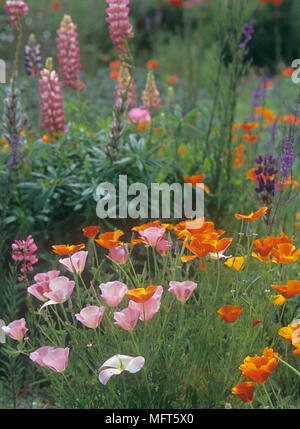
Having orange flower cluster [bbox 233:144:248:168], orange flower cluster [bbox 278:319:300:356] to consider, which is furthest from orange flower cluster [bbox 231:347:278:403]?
orange flower cluster [bbox 233:144:248:168]

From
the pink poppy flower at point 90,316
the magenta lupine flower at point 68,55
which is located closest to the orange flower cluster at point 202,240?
the pink poppy flower at point 90,316

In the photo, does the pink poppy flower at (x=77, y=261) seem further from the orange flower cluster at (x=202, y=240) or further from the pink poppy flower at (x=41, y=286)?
the orange flower cluster at (x=202, y=240)

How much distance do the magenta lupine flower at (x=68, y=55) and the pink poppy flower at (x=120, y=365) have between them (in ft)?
5.84

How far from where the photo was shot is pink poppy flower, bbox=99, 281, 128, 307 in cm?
160

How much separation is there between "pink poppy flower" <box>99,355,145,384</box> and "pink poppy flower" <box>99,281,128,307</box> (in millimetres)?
184

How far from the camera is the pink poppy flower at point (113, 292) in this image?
1.60m

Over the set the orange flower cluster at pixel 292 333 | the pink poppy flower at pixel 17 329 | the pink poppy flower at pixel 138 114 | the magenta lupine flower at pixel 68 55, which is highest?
the magenta lupine flower at pixel 68 55

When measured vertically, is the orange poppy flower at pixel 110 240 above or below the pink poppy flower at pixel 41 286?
above

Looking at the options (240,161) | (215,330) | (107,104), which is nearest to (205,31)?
(107,104)

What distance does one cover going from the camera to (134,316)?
1.52 metres

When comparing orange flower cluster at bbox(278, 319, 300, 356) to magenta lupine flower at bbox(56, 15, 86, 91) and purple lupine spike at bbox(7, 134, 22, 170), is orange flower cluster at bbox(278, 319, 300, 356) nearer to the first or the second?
purple lupine spike at bbox(7, 134, 22, 170)

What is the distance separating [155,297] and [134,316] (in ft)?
0.28

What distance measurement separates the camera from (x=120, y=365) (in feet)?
4.75

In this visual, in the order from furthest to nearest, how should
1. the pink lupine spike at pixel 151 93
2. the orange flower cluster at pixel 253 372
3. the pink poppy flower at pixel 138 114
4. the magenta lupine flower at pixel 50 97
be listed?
the pink poppy flower at pixel 138 114
the pink lupine spike at pixel 151 93
the magenta lupine flower at pixel 50 97
the orange flower cluster at pixel 253 372
